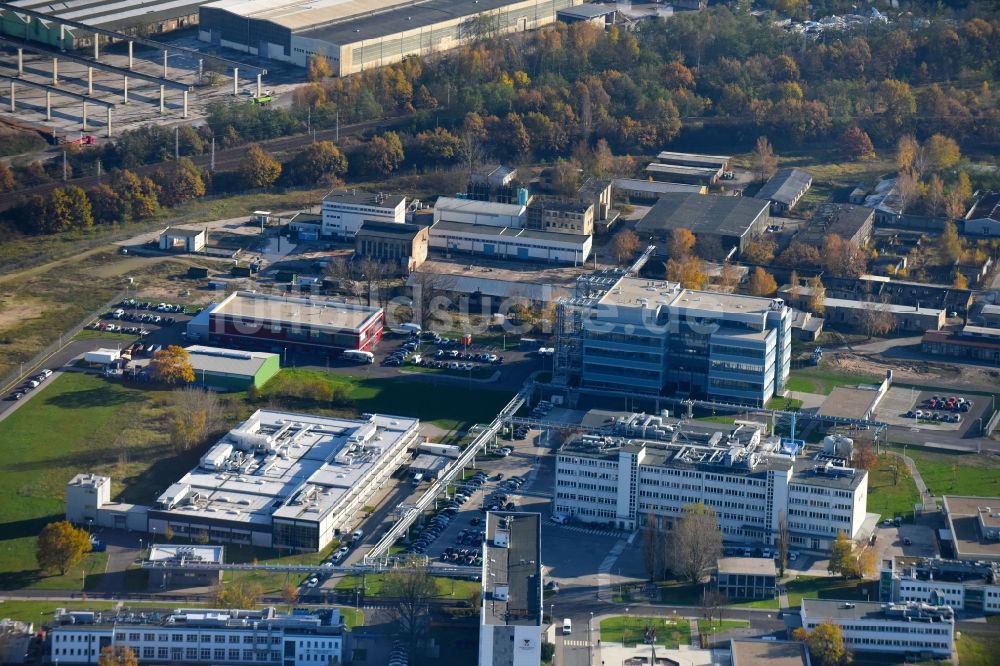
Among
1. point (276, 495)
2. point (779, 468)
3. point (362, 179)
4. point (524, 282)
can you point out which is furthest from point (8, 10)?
point (779, 468)

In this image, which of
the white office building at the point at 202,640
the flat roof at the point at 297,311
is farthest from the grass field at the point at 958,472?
the white office building at the point at 202,640

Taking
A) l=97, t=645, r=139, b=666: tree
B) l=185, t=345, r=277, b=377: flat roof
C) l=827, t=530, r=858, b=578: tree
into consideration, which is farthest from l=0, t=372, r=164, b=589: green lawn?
l=827, t=530, r=858, b=578: tree

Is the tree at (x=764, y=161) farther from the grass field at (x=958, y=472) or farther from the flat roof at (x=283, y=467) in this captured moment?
the flat roof at (x=283, y=467)

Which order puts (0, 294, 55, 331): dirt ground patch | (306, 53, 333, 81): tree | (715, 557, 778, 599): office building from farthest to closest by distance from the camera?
(306, 53, 333, 81): tree → (0, 294, 55, 331): dirt ground patch → (715, 557, 778, 599): office building

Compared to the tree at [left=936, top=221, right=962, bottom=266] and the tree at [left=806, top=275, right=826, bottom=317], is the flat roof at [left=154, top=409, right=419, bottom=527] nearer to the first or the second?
the tree at [left=806, top=275, right=826, bottom=317]

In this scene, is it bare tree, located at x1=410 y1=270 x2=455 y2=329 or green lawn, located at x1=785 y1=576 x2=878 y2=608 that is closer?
green lawn, located at x1=785 y1=576 x2=878 y2=608

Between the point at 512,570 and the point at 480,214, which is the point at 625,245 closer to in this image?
the point at 480,214

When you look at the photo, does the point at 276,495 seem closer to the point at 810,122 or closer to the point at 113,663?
the point at 113,663
